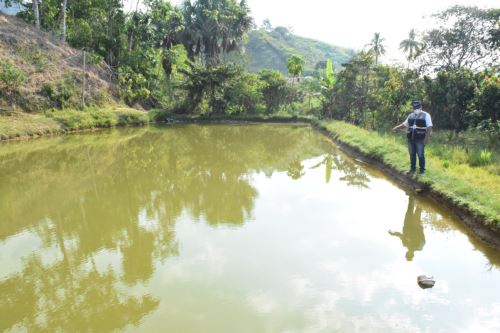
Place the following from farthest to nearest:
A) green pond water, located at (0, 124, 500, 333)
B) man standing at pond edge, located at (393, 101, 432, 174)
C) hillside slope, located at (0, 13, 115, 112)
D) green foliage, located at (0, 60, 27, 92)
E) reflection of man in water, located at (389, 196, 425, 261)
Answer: hillside slope, located at (0, 13, 115, 112) → green foliage, located at (0, 60, 27, 92) → man standing at pond edge, located at (393, 101, 432, 174) → reflection of man in water, located at (389, 196, 425, 261) → green pond water, located at (0, 124, 500, 333)

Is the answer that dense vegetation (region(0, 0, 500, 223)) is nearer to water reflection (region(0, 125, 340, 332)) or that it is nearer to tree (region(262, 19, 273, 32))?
water reflection (region(0, 125, 340, 332))

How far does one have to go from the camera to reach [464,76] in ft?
43.2

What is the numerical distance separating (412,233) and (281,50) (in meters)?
66.5

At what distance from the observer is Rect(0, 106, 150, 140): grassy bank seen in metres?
16.2

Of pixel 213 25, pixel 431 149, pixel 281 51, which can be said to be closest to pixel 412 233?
pixel 431 149

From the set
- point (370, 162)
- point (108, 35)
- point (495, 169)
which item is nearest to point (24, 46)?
point (108, 35)

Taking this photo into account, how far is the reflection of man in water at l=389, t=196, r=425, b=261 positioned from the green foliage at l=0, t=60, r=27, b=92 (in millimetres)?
17777

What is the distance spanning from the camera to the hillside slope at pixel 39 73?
18344mm

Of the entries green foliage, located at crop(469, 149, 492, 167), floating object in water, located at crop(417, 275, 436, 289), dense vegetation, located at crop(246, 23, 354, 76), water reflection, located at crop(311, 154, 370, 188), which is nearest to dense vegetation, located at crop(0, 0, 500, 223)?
green foliage, located at crop(469, 149, 492, 167)

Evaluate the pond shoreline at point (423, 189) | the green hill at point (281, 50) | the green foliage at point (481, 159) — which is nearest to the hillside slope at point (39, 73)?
the pond shoreline at point (423, 189)

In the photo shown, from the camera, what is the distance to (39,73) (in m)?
20.6

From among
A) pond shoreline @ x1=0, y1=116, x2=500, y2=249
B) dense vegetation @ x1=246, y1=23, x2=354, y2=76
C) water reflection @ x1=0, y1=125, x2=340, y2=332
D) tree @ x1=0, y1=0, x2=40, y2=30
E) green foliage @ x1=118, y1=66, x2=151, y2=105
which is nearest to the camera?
water reflection @ x1=0, y1=125, x2=340, y2=332

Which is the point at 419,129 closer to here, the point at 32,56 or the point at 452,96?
the point at 452,96

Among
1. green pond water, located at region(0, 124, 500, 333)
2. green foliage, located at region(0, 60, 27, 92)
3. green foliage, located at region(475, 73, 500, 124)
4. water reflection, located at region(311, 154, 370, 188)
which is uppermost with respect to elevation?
green foliage, located at region(0, 60, 27, 92)
